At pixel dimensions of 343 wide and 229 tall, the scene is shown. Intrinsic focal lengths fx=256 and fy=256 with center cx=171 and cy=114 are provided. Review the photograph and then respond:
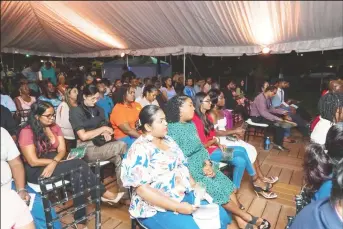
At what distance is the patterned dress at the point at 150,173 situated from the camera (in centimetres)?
150

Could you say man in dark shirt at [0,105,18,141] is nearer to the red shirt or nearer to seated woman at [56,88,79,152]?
seated woman at [56,88,79,152]

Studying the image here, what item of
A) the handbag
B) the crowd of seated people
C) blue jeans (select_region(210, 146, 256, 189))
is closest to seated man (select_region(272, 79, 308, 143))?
the crowd of seated people

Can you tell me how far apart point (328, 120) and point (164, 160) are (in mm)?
1507

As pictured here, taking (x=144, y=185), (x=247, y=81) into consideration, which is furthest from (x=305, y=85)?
(x=144, y=185)

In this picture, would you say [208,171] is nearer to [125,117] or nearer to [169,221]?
[169,221]

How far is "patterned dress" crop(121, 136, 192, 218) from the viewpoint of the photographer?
4.92 ft

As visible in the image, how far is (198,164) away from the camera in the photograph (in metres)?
2.13

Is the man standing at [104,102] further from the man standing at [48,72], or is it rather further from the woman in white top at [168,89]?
the man standing at [48,72]

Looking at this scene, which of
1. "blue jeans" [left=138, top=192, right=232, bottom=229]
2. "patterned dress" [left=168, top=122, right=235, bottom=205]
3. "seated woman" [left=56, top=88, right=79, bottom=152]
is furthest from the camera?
"seated woman" [left=56, top=88, right=79, bottom=152]

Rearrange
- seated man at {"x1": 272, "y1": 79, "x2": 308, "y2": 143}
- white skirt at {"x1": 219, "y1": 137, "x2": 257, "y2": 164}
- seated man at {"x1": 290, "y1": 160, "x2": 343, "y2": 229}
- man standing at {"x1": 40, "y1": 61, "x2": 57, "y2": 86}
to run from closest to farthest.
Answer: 1. seated man at {"x1": 290, "y1": 160, "x2": 343, "y2": 229}
2. white skirt at {"x1": 219, "y1": 137, "x2": 257, "y2": 164}
3. seated man at {"x1": 272, "y1": 79, "x2": 308, "y2": 143}
4. man standing at {"x1": 40, "y1": 61, "x2": 57, "y2": 86}

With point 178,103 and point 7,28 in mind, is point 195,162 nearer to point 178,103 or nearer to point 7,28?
point 178,103

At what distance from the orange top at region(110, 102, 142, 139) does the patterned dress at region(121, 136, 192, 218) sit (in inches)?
55.5

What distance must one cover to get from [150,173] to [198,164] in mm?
665

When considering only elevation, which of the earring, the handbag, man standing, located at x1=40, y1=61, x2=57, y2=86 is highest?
man standing, located at x1=40, y1=61, x2=57, y2=86
